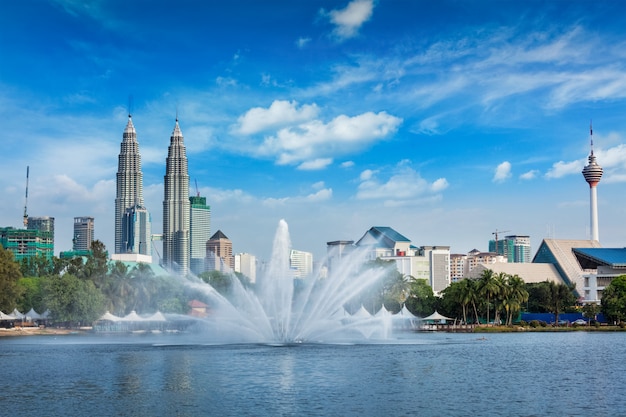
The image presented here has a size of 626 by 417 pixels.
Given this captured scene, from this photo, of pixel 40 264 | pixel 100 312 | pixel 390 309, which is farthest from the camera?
pixel 40 264

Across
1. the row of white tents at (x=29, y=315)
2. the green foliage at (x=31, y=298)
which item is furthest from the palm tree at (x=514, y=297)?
the green foliage at (x=31, y=298)

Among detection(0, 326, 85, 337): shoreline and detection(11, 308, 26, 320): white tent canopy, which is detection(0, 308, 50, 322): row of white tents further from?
detection(0, 326, 85, 337): shoreline

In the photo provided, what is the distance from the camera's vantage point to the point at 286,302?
87.2 metres

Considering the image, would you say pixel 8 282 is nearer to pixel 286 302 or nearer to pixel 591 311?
pixel 286 302

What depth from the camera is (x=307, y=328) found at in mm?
93938

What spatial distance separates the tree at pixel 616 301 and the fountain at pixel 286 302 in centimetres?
9085

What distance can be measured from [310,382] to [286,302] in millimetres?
29380

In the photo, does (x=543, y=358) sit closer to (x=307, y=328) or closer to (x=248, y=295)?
(x=307, y=328)

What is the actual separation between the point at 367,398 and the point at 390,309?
133237 mm

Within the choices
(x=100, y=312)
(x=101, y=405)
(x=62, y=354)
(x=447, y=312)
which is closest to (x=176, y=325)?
(x=100, y=312)

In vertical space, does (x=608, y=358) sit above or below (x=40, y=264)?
below

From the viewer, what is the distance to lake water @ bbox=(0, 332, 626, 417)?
4753 cm

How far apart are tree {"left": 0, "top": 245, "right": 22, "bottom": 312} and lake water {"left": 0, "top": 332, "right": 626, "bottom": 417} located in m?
55.4

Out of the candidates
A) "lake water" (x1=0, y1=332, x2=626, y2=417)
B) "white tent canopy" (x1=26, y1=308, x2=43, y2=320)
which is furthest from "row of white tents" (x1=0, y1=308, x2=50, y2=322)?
"lake water" (x1=0, y1=332, x2=626, y2=417)
